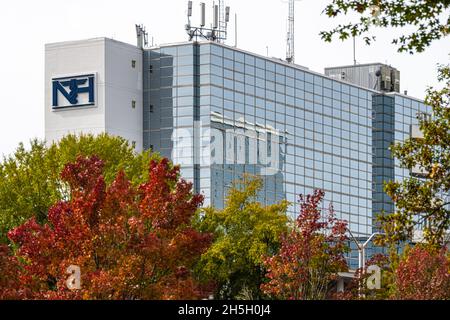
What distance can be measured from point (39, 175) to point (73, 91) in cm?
Answer: 6539

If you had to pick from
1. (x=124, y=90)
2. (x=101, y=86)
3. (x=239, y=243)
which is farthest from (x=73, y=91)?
(x=239, y=243)

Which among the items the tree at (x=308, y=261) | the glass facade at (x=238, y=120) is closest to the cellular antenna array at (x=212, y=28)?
the glass facade at (x=238, y=120)

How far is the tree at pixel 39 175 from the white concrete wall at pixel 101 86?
185 feet

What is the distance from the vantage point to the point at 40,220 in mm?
76938

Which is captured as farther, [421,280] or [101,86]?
[101,86]

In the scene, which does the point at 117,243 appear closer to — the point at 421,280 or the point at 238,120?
the point at 421,280

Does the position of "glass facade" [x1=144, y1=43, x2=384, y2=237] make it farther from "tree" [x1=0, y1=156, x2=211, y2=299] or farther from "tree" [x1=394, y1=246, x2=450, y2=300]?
"tree" [x1=0, y1=156, x2=211, y2=299]

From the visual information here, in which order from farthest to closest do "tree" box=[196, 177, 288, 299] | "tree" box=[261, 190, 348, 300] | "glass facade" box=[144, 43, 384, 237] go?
1. "glass facade" box=[144, 43, 384, 237]
2. "tree" box=[196, 177, 288, 299]
3. "tree" box=[261, 190, 348, 300]

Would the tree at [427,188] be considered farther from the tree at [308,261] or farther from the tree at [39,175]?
the tree at [39,175]

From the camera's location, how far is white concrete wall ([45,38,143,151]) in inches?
5502

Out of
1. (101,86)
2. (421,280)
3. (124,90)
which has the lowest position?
(421,280)

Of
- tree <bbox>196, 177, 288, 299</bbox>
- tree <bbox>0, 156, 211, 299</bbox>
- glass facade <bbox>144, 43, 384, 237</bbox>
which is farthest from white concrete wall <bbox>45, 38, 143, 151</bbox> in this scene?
tree <bbox>0, 156, 211, 299</bbox>

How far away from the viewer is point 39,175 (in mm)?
77688

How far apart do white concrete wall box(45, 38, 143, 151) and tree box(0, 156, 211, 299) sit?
88.4 m
